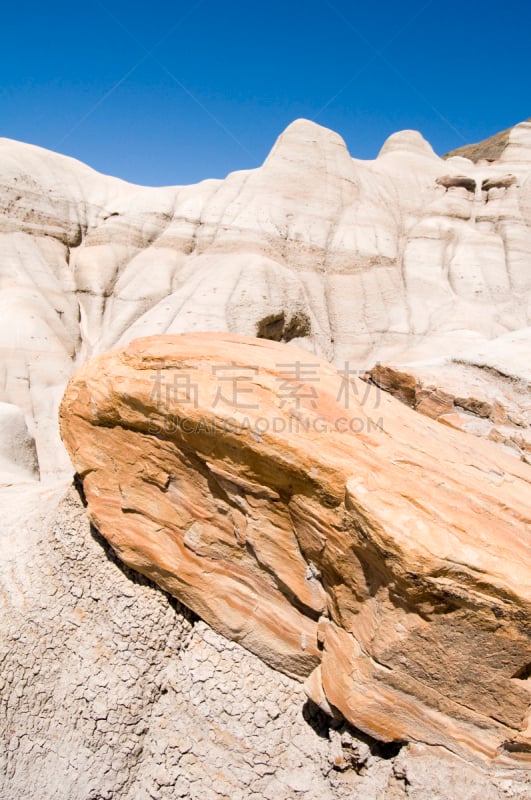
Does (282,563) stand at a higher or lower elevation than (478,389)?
lower

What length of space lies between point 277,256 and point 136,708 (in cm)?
1548

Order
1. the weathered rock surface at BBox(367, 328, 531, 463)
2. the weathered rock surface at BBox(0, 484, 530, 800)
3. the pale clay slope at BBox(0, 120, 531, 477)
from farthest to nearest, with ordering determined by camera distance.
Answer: the pale clay slope at BBox(0, 120, 531, 477) → the weathered rock surface at BBox(367, 328, 531, 463) → the weathered rock surface at BBox(0, 484, 530, 800)

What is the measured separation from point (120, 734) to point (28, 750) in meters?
0.97

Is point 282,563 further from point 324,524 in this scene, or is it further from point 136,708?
point 136,708

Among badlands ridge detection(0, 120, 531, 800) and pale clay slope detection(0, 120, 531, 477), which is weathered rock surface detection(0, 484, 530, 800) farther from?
pale clay slope detection(0, 120, 531, 477)

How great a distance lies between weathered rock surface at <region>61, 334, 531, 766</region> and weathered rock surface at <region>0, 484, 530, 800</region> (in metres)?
0.32

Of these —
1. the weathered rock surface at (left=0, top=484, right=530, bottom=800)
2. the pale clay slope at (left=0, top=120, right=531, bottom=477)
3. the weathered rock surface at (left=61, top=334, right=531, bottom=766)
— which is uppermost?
the pale clay slope at (left=0, top=120, right=531, bottom=477)

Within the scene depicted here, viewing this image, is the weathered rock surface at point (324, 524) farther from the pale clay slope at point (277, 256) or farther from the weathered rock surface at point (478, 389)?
the pale clay slope at point (277, 256)

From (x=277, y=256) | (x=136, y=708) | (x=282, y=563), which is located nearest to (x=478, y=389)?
(x=282, y=563)

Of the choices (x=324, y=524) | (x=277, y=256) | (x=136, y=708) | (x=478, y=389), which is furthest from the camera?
(x=277, y=256)

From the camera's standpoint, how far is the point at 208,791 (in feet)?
12.9

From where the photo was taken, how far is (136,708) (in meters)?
4.32

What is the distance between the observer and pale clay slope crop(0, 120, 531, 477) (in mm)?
16016

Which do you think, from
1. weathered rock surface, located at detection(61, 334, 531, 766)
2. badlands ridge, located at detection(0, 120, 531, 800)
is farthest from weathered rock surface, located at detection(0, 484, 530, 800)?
weathered rock surface, located at detection(61, 334, 531, 766)
